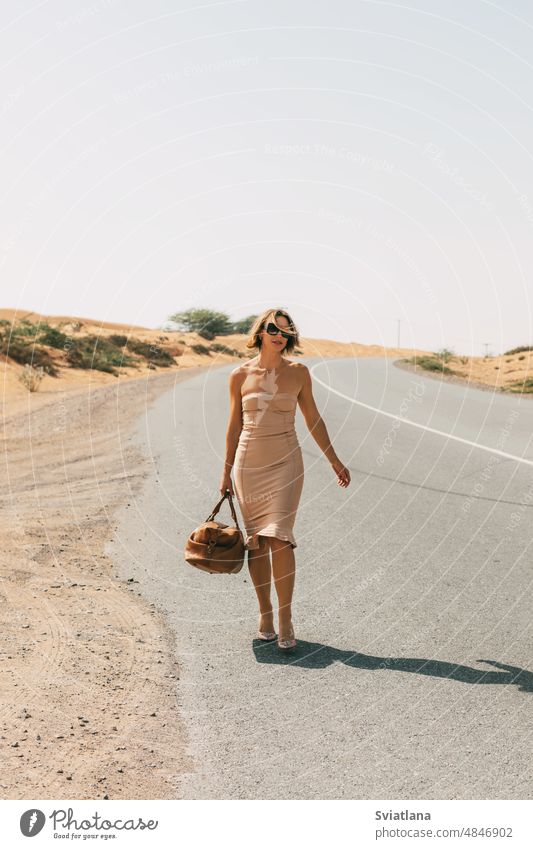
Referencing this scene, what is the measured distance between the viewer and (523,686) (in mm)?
4910

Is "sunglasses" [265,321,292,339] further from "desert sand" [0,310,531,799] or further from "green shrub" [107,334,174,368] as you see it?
"green shrub" [107,334,174,368]

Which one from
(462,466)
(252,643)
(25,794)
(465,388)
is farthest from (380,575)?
(465,388)

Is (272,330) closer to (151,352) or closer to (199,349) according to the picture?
(151,352)

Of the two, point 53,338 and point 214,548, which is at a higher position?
point 53,338

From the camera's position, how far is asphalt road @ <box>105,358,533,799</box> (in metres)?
3.99

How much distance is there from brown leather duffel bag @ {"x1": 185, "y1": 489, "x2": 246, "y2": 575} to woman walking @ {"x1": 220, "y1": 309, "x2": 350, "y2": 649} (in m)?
0.12

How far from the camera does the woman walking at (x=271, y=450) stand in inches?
218

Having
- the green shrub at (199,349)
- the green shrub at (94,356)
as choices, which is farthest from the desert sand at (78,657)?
the green shrub at (199,349)

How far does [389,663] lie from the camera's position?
530cm

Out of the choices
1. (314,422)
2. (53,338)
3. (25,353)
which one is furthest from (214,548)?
(53,338)

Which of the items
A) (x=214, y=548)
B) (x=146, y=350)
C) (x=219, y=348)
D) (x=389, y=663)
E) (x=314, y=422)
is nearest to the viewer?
(x=389, y=663)

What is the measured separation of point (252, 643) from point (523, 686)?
5.12ft

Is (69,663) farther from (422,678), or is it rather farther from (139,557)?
(139,557)

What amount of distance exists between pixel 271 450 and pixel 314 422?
12.2 inches
